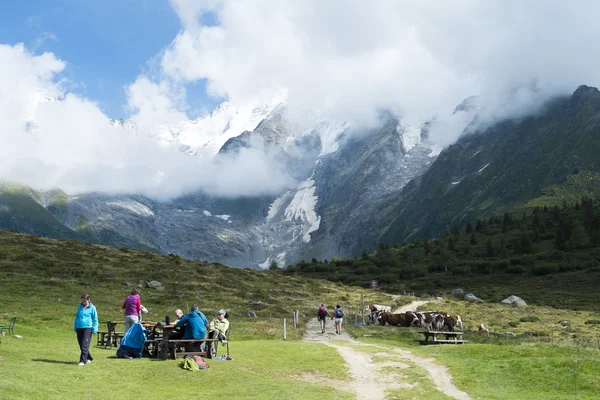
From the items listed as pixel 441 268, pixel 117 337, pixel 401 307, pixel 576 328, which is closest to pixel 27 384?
pixel 117 337

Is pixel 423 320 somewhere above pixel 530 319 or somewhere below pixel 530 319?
above

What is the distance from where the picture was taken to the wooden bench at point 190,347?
2883 centimetres

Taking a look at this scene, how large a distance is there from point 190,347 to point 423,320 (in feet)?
126

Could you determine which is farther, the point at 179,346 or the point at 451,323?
the point at 451,323

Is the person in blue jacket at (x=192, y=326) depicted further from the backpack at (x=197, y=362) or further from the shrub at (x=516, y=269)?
the shrub at (x=516, y=269)

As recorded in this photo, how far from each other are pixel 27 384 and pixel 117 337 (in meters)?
15.3

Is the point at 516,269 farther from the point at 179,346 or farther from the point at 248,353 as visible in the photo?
the point at 179,346

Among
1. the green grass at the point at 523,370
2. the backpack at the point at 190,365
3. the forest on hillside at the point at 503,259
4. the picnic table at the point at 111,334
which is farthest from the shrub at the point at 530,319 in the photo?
the forest on hillside at the point at 503,259

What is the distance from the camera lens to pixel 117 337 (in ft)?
115

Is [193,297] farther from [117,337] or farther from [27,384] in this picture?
[27,384]

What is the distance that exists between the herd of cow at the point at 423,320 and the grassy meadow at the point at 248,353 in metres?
2.77

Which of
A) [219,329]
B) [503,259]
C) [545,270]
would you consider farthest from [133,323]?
[503,259]

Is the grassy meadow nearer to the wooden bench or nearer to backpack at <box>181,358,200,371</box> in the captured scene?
backpack at <box>181,358,200,371</box>

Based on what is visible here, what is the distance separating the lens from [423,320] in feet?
204
